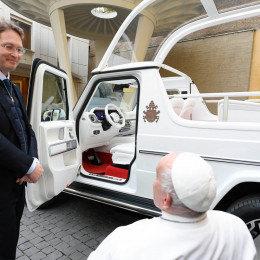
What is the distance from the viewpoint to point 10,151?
4.92 feet

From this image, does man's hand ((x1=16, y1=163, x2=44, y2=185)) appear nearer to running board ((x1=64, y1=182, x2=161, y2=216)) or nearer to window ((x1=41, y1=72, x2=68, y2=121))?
window ((x1=41, y1=72, x2=68, y2=121))

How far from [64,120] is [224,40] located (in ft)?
28.1

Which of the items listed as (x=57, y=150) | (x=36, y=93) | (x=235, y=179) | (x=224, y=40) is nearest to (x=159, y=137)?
(x=235, y=179)

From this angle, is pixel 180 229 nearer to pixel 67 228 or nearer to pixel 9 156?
pixel 9 156

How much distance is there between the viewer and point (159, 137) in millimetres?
2312

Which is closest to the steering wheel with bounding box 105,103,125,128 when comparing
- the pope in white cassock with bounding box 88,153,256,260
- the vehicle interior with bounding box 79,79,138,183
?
the vehicle interior with bounding box 79,79,138,183

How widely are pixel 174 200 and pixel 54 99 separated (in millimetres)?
2168

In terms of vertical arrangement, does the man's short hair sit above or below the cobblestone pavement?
above

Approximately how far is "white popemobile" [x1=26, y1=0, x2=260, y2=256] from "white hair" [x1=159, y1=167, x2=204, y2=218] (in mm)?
1286

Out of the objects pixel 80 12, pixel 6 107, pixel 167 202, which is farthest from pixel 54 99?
pixel 80 12

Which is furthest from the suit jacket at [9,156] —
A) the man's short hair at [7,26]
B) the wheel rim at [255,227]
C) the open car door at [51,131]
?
the wheel rim at [255,227]

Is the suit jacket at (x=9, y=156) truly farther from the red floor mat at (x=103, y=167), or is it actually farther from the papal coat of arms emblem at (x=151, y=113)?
the red floor mat at (x=103, y=167)

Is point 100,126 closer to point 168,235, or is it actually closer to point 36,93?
point 36,93

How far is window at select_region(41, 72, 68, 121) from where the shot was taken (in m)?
2.41
